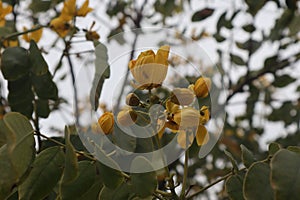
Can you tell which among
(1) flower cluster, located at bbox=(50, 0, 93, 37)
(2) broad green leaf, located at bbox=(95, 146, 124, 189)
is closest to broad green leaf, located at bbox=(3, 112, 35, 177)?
(2) broad green leaf, located at bbox=(95, 146, 124, 189)

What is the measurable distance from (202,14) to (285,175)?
1461mm

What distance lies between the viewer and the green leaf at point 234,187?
0.87 m

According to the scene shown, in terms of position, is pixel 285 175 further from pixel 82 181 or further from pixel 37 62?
pixel 37 62

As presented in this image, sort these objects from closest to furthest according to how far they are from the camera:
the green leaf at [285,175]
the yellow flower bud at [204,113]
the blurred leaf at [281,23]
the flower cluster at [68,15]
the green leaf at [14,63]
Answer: the green leaf at [285,175] → the yellow flower bud at [204,113] → the green leaf at [14,63] → the flower cluster at [68,15] → the blurred leaf at [281,23]

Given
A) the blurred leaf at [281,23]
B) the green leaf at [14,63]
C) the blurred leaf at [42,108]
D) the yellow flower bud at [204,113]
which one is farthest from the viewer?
the blurred leaf at [281,23]

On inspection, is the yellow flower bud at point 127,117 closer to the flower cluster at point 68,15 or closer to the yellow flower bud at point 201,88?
the yellow flower bud at point 201,88

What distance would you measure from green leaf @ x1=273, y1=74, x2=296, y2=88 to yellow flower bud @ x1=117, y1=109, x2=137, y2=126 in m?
1.43

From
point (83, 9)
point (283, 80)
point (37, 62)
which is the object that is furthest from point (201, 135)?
point (283, 80)

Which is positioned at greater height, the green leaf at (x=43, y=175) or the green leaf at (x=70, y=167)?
the green leaf at (x=70, y=167)

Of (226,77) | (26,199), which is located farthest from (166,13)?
(26,199)

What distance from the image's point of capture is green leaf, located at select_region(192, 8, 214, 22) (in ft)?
6.80

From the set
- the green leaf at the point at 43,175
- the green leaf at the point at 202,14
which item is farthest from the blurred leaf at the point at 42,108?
the green leaf at the point at 202,14

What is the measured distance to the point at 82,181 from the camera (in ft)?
2.80

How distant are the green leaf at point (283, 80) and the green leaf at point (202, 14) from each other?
409 mm
